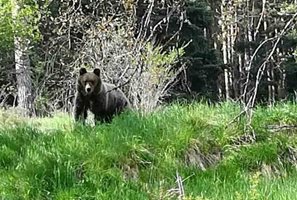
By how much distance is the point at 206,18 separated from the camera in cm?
2422

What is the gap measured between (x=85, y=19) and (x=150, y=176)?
30.9 feet

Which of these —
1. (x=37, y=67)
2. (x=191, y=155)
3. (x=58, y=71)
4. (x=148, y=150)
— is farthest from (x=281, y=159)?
(x=37, y=67)

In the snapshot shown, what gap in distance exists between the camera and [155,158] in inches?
235

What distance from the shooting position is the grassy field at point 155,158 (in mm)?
5199

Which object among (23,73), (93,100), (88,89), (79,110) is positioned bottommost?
(23,73)

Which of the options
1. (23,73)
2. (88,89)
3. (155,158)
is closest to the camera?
(155,158)

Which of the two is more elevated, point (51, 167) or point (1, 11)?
point (1, 11)

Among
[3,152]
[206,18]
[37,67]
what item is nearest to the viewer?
[3,152]

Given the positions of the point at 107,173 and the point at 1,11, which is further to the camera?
the point at 1,11

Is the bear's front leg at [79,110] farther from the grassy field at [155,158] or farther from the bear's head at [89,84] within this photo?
the grassy field at [155,158]

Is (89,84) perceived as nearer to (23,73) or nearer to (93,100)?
(93,100)

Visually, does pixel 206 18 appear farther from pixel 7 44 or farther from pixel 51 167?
pixel 51 167

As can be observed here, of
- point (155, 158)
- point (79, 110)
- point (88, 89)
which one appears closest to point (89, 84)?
point (88, 89)

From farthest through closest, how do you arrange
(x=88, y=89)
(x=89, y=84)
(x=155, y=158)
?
(x=89, y=84) < (x=88, y=89) < (x=155, y=158)
